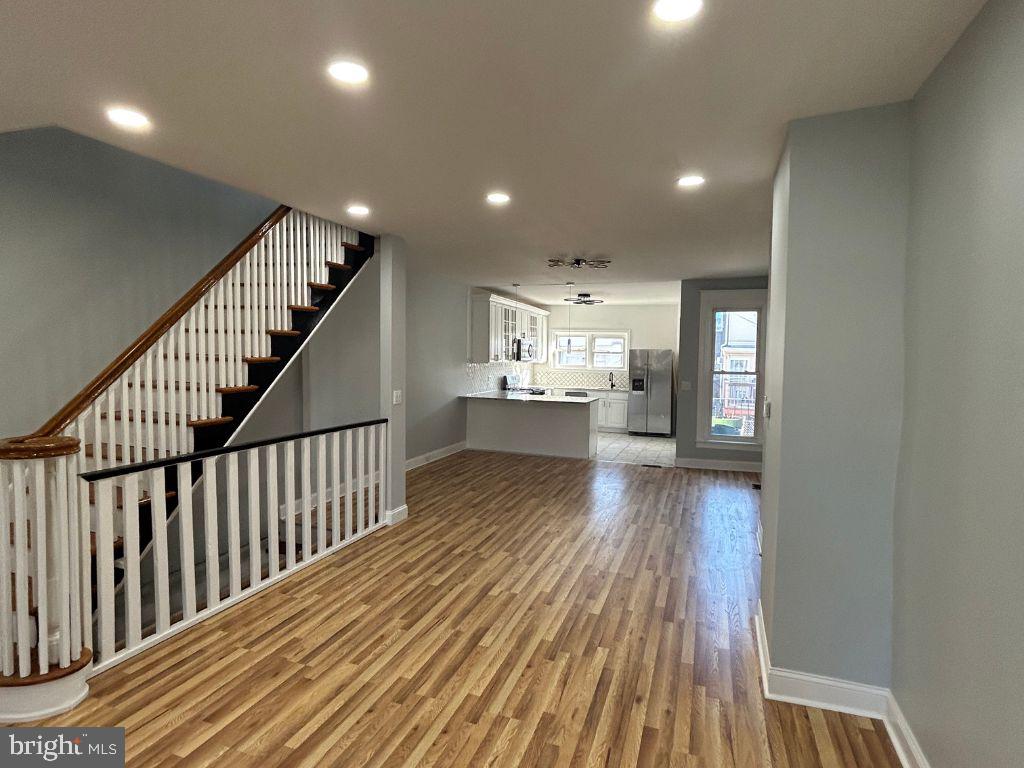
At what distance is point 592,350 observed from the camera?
11.3m

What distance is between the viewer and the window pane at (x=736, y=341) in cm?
689

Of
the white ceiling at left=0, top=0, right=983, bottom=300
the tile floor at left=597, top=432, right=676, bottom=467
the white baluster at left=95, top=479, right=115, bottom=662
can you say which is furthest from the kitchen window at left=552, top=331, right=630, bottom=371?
the white baluster at left=95, top=479, right=115, bottom=662

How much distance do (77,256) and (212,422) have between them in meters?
1.55

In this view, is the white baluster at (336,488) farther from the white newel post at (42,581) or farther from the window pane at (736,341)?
the window pane at (736,341)

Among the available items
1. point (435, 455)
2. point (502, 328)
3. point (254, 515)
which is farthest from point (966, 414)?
point (502, 328)

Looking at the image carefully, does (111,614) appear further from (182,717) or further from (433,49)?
(433,49)

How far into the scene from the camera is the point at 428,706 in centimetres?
221

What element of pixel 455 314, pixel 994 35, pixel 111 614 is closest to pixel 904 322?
pixel 994 35

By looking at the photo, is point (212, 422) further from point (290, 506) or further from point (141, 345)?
point (290, 506)

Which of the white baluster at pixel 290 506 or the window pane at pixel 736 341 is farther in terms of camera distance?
the window pane at pixel 736 341

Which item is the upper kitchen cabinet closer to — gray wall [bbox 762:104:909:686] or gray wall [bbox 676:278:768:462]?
gray wall [bbox 676:278:768:462]

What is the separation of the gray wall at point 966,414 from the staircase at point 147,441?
10.4ft

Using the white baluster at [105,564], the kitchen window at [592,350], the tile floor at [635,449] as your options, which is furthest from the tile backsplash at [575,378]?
the white baluster at [105,564]

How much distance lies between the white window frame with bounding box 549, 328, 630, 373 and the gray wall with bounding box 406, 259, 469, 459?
3858 millimetres
